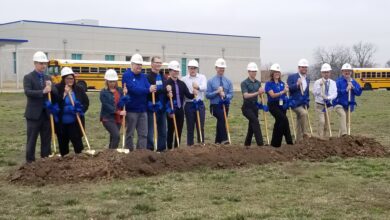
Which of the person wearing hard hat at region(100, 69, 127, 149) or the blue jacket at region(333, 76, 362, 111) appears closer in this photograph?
the person wearing hard hat at region(100, 69, 127, 149)

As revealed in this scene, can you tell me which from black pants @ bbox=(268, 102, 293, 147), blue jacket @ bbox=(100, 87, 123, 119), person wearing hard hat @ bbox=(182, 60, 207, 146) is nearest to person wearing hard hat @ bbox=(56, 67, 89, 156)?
blue jacket @ bbox=(100, 87, 123, 119)

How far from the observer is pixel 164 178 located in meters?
9.20

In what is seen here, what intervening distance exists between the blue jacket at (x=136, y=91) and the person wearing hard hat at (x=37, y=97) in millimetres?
1438

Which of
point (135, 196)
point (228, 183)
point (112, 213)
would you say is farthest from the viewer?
point (228, 183)

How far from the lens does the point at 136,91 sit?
35.2 ft

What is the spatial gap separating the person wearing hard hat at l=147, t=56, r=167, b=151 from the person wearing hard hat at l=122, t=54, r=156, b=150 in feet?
1.19

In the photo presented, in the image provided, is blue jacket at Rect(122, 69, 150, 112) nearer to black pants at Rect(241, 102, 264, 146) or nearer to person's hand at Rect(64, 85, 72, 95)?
person's hand at Rect(64, 85, 72, 95)

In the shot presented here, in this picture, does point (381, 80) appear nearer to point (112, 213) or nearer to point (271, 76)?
point (271, 76)

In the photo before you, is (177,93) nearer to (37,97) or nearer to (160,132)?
(160,132)

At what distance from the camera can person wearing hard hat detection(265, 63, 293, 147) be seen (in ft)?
39.5

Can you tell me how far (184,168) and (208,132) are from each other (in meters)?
6.96

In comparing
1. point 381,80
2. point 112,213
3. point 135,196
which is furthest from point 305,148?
point 381,80

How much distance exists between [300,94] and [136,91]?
157 inches

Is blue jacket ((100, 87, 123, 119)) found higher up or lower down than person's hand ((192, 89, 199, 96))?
lower down
